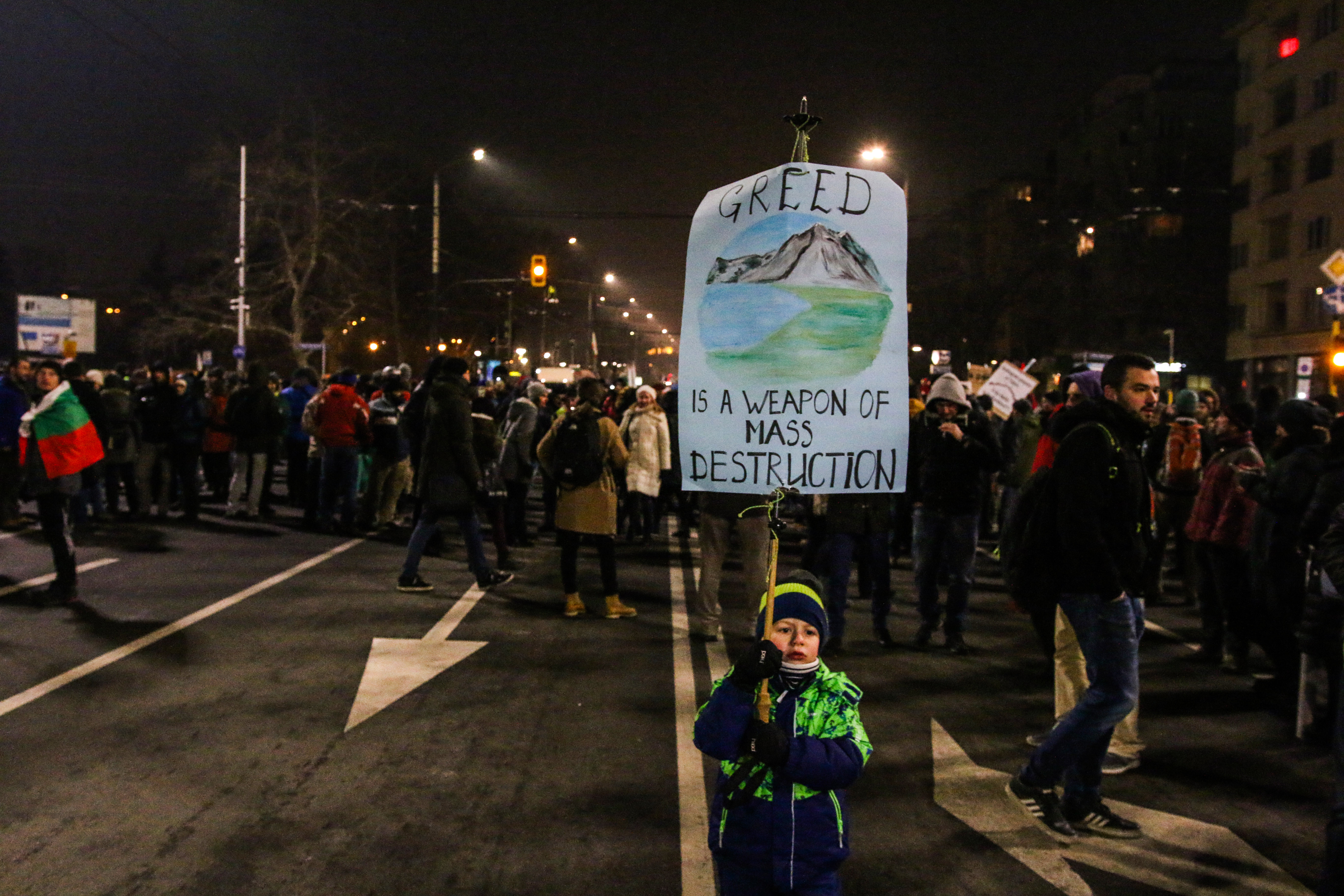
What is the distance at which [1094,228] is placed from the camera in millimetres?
63656

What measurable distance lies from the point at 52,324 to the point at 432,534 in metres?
25.7

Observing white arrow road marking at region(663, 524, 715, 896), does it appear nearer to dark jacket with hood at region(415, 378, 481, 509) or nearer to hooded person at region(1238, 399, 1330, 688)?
dark jacket with hood at region(415, 378, 481, 509)

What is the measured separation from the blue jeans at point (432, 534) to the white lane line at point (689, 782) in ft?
6.88

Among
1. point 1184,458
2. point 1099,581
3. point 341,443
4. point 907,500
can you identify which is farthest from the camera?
point 341,443

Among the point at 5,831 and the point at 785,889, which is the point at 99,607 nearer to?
the point at 5,831

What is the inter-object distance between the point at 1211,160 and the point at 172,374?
62412 millimetres

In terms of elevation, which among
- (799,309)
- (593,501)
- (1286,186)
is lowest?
(593,501)

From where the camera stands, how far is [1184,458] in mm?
10516

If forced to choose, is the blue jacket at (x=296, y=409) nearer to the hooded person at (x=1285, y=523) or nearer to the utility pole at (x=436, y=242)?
the hooded person at (x=1285, y=523)

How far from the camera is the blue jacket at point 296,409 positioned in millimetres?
16156

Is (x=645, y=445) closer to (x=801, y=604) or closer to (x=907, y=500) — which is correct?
(x=907, y=500)

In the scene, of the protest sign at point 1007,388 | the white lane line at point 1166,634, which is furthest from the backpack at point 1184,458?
the protest sign at point 1007,388

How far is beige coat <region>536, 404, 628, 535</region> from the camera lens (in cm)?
928

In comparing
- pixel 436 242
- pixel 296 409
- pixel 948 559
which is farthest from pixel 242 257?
pixel 948 559
